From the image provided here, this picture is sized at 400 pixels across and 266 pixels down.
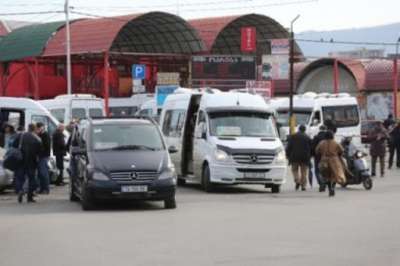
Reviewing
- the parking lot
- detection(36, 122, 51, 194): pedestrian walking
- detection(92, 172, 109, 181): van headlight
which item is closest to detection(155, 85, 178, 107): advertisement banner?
detection(36, 122, 51, 194): pedestrian walking

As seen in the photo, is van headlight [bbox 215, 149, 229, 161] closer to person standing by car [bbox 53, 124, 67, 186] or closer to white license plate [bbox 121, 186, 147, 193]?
Answer: person standing by car [bbox 53, 124, 67, 186]

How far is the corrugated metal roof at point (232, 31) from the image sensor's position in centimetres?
5964

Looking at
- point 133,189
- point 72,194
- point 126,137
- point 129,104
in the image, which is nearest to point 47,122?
point 72,194

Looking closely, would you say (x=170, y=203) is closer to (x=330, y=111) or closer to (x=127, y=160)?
(x=127, y=160)

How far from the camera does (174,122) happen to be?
86.1ft

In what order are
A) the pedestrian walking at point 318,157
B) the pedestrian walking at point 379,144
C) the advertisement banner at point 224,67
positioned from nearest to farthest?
the pedestrian walking at point 318,157 < the pedestrian walking at point 379,144 < the advertisement banner at point 224,67

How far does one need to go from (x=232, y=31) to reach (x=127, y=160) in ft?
148

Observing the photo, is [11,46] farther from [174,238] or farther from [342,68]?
[174,238]

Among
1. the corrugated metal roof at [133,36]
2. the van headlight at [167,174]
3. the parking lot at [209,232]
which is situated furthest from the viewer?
the corrugated metal roof at [133,36]

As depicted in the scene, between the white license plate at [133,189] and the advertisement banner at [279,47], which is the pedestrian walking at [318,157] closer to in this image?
the white license plate at [133,189]

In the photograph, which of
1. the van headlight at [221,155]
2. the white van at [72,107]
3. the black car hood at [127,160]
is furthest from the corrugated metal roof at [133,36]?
the black car hood at [127,160]

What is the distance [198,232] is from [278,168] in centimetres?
889

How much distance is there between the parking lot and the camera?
11273 mm

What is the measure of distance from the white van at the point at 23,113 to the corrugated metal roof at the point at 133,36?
89.8 feet
